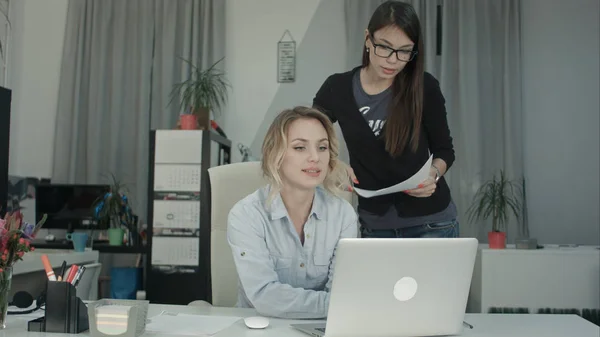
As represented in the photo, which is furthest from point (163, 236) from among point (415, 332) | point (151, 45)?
point (415, 332)

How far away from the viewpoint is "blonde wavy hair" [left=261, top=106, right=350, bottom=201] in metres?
1.68

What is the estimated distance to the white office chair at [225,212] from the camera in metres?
1.86

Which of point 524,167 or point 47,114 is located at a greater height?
point 47,114

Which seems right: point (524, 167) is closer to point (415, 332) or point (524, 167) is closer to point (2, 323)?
point (415, 332)

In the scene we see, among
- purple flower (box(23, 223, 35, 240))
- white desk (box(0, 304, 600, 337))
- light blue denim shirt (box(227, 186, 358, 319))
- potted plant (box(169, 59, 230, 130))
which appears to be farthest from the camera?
potted plant (box(169, 59, 230, 130))

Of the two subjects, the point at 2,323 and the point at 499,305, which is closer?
the point at 2,323

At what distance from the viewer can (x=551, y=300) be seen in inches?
141

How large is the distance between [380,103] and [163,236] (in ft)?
8.48

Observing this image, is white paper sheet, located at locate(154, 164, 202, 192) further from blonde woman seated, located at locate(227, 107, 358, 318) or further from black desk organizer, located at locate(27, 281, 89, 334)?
black desk organizer, located at locate(27, 281, 89, 334)

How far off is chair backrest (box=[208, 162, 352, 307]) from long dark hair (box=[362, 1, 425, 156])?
0.77 feet

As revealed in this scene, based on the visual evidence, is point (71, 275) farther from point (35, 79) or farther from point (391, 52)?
point (35, 79)

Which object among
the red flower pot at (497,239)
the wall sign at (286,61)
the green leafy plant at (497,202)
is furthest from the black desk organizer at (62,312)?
the wall sign at (286,61)

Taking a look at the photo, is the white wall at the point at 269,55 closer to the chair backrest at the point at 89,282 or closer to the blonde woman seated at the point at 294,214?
the chair backrest at the point at 89,282

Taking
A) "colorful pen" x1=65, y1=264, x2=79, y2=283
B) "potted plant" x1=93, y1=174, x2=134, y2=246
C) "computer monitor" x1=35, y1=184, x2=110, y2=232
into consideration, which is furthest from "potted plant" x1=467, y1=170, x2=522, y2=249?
"colorful pen" x1=65, y1=264, x2=79, y2=283
